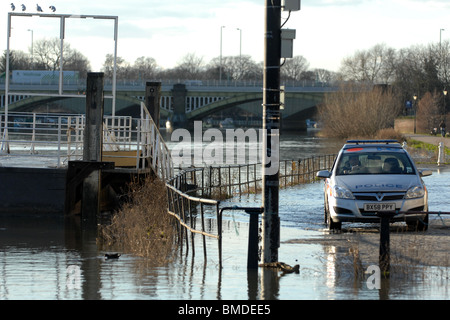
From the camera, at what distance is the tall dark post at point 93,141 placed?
62.4 feet

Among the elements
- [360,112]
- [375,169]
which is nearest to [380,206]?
[375,169]

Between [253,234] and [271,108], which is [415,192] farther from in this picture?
[253,234]

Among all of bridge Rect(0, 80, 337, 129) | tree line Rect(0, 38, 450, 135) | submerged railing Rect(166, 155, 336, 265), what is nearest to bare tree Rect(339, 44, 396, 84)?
tree line Rect(0, 38, 450, 135)

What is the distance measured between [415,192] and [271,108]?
196 inches

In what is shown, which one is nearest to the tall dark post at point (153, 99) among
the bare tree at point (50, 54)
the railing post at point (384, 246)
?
the bare tree at point (50, 54)

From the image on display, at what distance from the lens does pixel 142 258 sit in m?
12.3

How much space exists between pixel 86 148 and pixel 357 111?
61980mm

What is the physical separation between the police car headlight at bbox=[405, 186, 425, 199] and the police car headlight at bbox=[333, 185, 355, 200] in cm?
99

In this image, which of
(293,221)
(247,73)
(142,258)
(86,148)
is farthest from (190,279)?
(247,73)

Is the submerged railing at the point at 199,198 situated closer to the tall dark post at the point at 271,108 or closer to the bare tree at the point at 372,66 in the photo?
the tall dark post at the point at 271,108

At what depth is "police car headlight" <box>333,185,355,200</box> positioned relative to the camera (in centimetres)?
1505

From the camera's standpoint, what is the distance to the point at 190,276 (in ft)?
34.8

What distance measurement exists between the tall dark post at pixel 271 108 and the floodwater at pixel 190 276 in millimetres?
582
